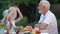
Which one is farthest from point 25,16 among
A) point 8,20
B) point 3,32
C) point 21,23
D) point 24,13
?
point 3,32

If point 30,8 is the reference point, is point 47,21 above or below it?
above

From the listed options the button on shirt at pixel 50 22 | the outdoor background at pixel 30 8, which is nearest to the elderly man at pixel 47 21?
the button on shirt at pixel 50 22

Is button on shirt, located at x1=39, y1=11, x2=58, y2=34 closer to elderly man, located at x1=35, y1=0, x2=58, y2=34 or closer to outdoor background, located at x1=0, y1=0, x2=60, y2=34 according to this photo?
elderly man, located at x1=35, y1=0, x2=58, y2=34

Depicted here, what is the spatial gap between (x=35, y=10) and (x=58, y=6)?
81 centimetres

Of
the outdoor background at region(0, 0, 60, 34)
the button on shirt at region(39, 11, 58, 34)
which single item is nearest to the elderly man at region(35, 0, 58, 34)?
the button on shirt at region(39, 11, 58, 34)

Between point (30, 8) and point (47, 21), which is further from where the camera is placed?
point (30, 8)

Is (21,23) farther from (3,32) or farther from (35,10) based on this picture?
(3,32)

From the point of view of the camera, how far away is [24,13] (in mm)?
7691

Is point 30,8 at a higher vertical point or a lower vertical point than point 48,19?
lower

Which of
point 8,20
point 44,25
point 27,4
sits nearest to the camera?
point 44,25

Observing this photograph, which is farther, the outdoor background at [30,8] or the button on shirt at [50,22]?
the outdoor background at [30,8]

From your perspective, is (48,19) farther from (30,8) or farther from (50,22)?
(30,8)

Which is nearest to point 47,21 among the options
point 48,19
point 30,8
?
point 48,19

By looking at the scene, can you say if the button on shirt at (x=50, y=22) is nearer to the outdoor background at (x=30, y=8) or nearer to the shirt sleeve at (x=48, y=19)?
the shirt sleeve at (x=48, y=19)
